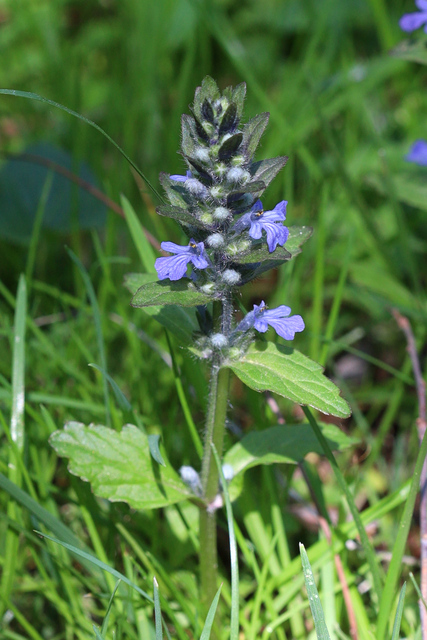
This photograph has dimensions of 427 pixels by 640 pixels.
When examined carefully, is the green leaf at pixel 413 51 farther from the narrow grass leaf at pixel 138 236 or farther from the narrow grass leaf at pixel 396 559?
the narrow grass leaf at pixel 396 559

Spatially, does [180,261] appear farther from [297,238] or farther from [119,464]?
[119,464]

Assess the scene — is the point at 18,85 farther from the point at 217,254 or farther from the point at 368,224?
the point at 217,254

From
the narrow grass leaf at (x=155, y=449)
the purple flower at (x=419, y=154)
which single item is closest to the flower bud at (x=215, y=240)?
the narrow grass leaf at (x=155, y=449)

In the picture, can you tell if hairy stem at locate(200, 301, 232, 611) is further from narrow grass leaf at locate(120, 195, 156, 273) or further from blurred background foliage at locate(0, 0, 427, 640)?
narrow grass leaf at locate(120, 195, 156, 273)

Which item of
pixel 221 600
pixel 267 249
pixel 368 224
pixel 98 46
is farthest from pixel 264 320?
pixel 98 46

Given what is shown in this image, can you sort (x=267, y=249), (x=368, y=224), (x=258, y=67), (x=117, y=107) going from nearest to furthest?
(x=267, y=249)
(x=368, y=224)
(x=117, y=107)
(x=258, y=67)

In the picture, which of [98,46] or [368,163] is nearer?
[368,163]

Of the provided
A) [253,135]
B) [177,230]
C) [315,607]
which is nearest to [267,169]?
[253,135]
